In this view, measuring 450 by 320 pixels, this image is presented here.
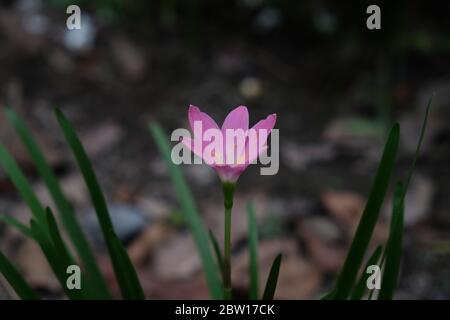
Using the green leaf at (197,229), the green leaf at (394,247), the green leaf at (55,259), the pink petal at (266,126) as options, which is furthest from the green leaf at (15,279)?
the green leaf at (394,247)

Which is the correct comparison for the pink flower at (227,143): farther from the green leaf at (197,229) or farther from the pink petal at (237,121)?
the green leaf at (197,229)

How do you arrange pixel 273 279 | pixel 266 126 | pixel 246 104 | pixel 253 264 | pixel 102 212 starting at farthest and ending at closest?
pixel 246 104, pixel 253 264, pixel 102 212, pixel 273 279, pixel 266 126

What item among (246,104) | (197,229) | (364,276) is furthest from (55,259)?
(246,104)

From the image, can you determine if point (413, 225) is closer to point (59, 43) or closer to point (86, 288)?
point (86, 288)

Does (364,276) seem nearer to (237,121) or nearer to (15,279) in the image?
(237,121)

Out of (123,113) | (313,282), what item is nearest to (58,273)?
(313,282)

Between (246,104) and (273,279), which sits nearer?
(273,279)
